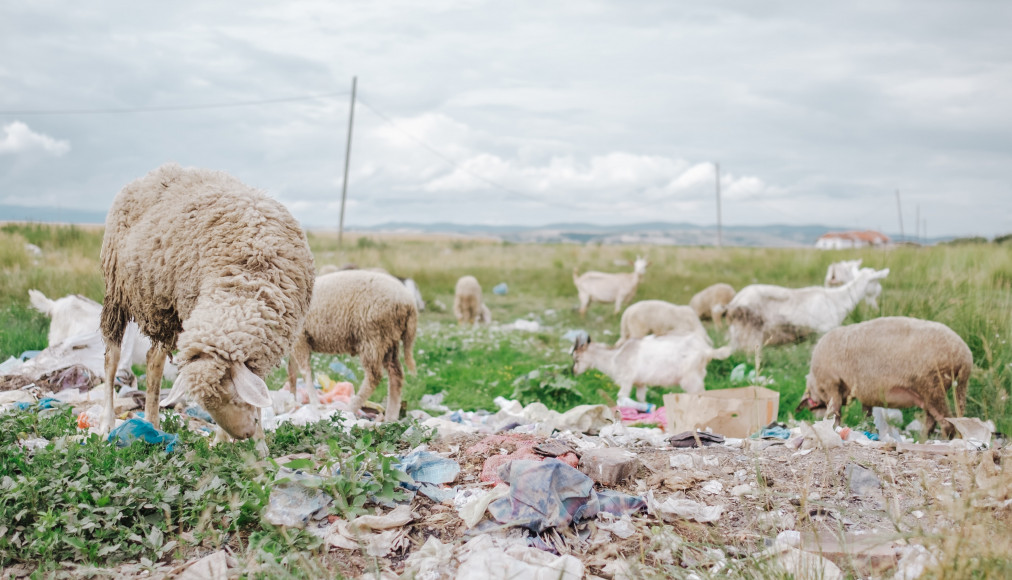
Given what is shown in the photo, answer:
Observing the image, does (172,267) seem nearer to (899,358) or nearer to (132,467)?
(132,467)

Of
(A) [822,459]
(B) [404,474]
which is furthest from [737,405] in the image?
(B) [404,474]

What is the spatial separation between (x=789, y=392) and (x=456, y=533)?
605 cm

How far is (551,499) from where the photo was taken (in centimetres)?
336

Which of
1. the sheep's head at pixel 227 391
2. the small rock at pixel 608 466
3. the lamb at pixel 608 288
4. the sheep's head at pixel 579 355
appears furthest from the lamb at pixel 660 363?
the lamb at pixel 608 288

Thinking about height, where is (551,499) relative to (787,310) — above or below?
below

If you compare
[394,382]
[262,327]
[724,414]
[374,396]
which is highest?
[262,327]

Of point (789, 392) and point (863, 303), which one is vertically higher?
point (863, 303)

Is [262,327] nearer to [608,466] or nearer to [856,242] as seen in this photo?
[608,466]

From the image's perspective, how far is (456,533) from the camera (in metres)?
3.33

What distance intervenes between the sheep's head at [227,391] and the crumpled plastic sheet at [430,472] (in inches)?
33.1

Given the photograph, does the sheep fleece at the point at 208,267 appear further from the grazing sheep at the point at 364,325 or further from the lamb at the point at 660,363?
the lamb at the point at 660,363

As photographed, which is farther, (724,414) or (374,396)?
(374,396)

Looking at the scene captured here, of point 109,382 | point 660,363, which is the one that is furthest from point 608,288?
→ point 109,382

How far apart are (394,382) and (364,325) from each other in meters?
0.62
